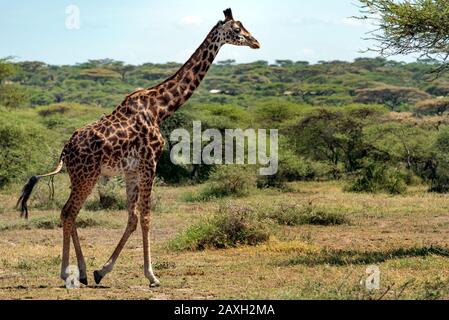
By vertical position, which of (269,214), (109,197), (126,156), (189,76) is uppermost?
(189,76)

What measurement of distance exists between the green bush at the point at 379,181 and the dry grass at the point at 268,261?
5.20 meters

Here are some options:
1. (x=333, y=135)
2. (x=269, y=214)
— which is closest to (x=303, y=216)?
(x=269, y=214)

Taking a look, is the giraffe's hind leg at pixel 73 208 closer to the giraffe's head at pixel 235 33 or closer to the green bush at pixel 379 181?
the giraffe's head at pixel 235 33

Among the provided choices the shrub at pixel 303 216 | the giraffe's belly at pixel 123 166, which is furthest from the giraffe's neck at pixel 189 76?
the shrub at pixel 303 216

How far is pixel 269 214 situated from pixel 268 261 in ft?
15.4

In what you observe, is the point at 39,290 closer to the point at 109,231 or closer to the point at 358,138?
the point at 109,231

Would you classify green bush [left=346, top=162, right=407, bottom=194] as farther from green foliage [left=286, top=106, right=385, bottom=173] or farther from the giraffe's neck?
the giraffe's neck

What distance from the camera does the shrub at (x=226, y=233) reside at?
12.5 meters

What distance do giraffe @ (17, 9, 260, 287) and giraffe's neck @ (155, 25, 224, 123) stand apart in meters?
0.01

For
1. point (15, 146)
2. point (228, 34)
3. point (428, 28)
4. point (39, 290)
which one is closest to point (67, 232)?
point (39, 290)

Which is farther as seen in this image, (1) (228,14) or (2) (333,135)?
(2) (333,135)

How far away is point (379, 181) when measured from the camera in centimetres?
2452

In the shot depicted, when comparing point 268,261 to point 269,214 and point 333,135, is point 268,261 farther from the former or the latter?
point 333,135

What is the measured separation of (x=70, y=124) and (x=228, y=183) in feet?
42.5
